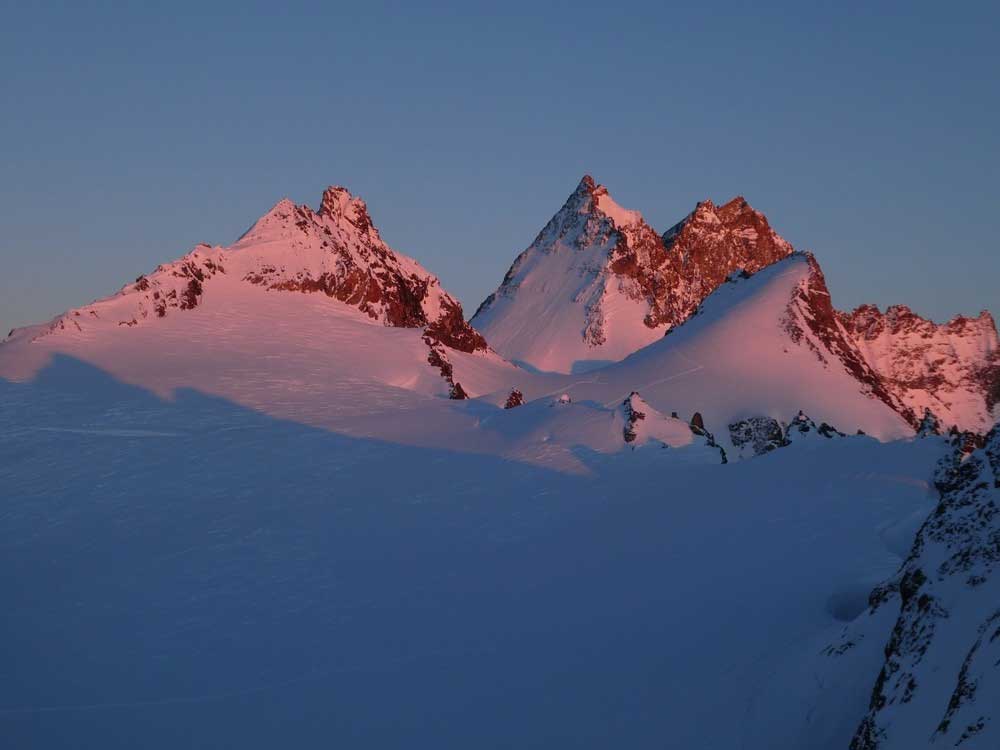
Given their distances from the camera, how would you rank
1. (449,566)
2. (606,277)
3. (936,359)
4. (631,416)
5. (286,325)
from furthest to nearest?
(606,277), (936,359), (286,325), (631,416), (449,566)

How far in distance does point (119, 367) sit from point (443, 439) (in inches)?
633

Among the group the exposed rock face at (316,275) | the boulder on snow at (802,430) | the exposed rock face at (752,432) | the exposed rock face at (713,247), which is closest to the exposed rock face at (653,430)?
the boulder on snow at (802,430)

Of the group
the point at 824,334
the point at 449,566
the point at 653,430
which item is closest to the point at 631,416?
the point at 653,430

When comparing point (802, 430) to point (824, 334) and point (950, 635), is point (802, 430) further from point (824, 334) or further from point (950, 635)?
point (824, 334)

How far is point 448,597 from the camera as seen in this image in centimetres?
1566

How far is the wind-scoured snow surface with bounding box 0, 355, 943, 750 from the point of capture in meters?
11.6

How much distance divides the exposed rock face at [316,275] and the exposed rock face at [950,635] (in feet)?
137

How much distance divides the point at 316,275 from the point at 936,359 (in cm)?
5375

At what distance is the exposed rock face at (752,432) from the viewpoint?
4953 cm

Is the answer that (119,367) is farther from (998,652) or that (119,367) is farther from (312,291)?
(998,652)

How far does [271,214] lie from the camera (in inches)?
Result: 2301

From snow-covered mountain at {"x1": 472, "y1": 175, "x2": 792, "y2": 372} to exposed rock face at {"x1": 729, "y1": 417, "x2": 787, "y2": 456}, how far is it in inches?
1496

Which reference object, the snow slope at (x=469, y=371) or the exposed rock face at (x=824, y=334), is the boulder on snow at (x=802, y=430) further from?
the exposed rock face at (x=824, y=334)

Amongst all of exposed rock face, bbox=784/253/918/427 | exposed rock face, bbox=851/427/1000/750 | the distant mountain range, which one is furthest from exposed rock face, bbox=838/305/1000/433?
exposed rock face, bbox=851/427/1000/750
